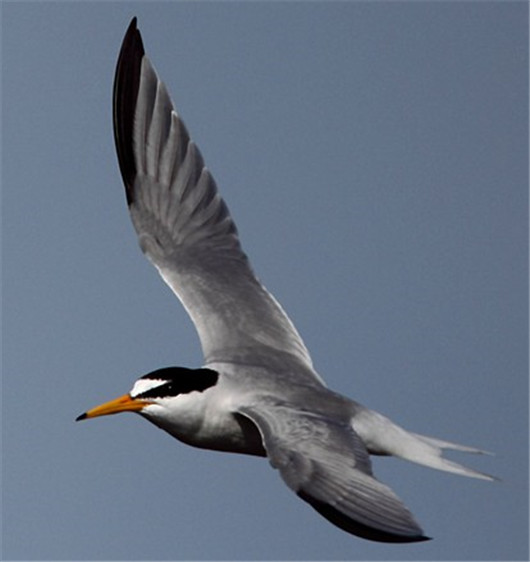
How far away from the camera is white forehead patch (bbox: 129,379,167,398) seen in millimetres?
11078

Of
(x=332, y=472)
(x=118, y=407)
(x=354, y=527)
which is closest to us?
(x=354, y=527)

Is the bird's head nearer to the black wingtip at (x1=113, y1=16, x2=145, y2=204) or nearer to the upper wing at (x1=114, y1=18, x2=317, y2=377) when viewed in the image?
the upper wing at (x1=114, y1=18, x2=317, y2=377)

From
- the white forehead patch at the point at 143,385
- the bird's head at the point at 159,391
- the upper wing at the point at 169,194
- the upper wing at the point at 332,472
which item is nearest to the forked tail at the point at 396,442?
the upper wing at the point at 332,472

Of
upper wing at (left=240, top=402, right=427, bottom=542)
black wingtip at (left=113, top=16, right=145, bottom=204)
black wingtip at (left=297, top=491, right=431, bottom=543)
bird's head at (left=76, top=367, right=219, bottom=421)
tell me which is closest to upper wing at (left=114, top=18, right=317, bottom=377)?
black wingtip at (left=113, top=16, right=145, bottom=204)

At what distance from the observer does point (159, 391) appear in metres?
11.1

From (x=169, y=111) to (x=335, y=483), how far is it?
15.7ft

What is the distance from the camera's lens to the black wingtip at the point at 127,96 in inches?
516

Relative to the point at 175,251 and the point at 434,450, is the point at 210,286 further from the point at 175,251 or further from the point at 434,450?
the point at 434,450

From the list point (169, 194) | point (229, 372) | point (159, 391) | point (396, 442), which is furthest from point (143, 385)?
point (169, 194)

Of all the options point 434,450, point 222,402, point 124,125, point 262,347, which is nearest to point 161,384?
point 222,402

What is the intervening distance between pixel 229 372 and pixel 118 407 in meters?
0.91

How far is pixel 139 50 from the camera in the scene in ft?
43.0

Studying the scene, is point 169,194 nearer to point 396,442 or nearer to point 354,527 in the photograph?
point 396,442

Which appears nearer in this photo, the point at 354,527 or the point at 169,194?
the point at 354,527
